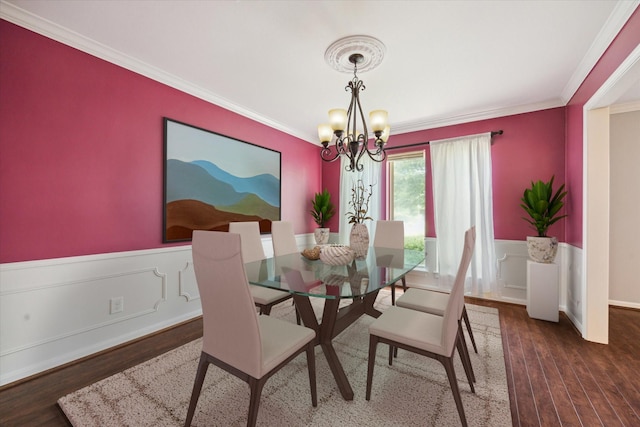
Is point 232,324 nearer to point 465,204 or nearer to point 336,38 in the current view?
point 336,38

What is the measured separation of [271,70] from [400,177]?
2.69m

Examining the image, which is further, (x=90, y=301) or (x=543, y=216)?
(x=543, y=216)

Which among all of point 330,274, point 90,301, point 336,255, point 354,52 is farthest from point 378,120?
point 90,301

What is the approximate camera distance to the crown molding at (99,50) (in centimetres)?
179

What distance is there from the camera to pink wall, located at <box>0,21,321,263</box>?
1.80m

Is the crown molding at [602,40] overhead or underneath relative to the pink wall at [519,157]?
overhead

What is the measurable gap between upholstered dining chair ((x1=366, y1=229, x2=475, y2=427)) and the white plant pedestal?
1859mm

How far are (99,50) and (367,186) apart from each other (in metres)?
3.60

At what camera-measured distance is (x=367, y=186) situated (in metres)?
4.39

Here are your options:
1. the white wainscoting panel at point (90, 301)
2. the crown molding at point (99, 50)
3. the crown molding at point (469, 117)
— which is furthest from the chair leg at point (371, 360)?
the crown molding at point (469, 117)

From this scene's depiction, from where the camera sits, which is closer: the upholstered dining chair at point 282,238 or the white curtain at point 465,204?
the upholstered dining chair at point 282,238

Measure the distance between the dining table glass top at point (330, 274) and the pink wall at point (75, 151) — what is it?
134 cm

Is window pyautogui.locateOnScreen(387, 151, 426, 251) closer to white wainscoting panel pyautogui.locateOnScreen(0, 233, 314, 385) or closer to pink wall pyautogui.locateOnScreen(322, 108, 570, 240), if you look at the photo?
pink wall pyautogui.locateOnScreen(322, 108, 570, 240)

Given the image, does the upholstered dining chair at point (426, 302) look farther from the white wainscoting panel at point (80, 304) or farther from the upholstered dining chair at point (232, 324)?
the white wainscoting panel at point (80, 304)
